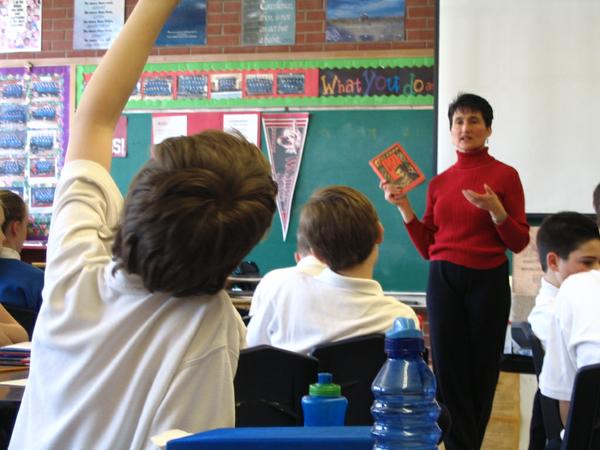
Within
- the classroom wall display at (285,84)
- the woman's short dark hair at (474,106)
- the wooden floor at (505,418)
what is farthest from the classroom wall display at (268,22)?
the wooden floor at (505,418)

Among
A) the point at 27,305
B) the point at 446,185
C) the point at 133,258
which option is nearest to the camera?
the point at 133,258

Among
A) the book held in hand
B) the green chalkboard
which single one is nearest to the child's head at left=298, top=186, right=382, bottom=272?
the book held in hand

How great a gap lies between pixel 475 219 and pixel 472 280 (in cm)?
26

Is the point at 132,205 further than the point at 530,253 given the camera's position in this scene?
No

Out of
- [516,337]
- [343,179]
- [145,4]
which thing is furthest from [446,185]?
[145,4]

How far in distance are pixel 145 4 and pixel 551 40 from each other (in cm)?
401

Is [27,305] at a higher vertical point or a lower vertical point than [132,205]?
lower

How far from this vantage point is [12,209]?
3.29 meters

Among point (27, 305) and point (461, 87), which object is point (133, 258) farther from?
point (461, 87)

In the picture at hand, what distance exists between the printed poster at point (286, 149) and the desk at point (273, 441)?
4624 millimetres

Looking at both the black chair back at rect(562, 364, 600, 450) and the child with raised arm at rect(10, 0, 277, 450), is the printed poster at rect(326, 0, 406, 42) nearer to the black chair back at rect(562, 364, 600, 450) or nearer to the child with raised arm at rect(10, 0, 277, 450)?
the black chair back at rect(562, 364, 600, 450)

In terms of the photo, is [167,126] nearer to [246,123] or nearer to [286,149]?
[246,123]

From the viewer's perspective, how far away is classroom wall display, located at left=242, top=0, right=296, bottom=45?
539 cm

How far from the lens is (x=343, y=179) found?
5.33 meters
